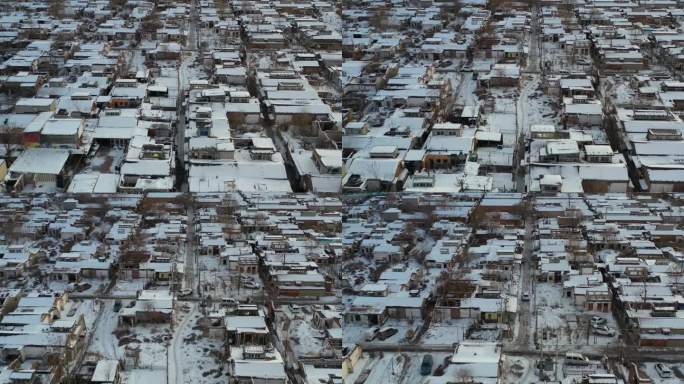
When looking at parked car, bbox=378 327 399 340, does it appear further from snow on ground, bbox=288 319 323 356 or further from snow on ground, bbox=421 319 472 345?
snow on ground, bbox=288 319 323 356

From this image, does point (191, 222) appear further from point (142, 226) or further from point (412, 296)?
point (412, 296)

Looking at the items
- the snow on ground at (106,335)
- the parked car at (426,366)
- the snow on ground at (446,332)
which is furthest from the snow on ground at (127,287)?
the parked car at (426,366)

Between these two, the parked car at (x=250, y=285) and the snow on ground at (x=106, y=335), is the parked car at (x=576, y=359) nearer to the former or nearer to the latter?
the parked car at (x=250, y=285)

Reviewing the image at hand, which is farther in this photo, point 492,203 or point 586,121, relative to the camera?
point 586,121

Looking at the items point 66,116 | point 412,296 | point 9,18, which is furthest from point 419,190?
point 9,18

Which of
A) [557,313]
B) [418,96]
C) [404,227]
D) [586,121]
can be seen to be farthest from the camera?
[418,96]

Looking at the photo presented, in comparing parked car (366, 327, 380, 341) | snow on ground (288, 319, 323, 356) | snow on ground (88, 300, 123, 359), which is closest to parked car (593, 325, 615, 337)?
parked car (366, 327, 380, 341)
